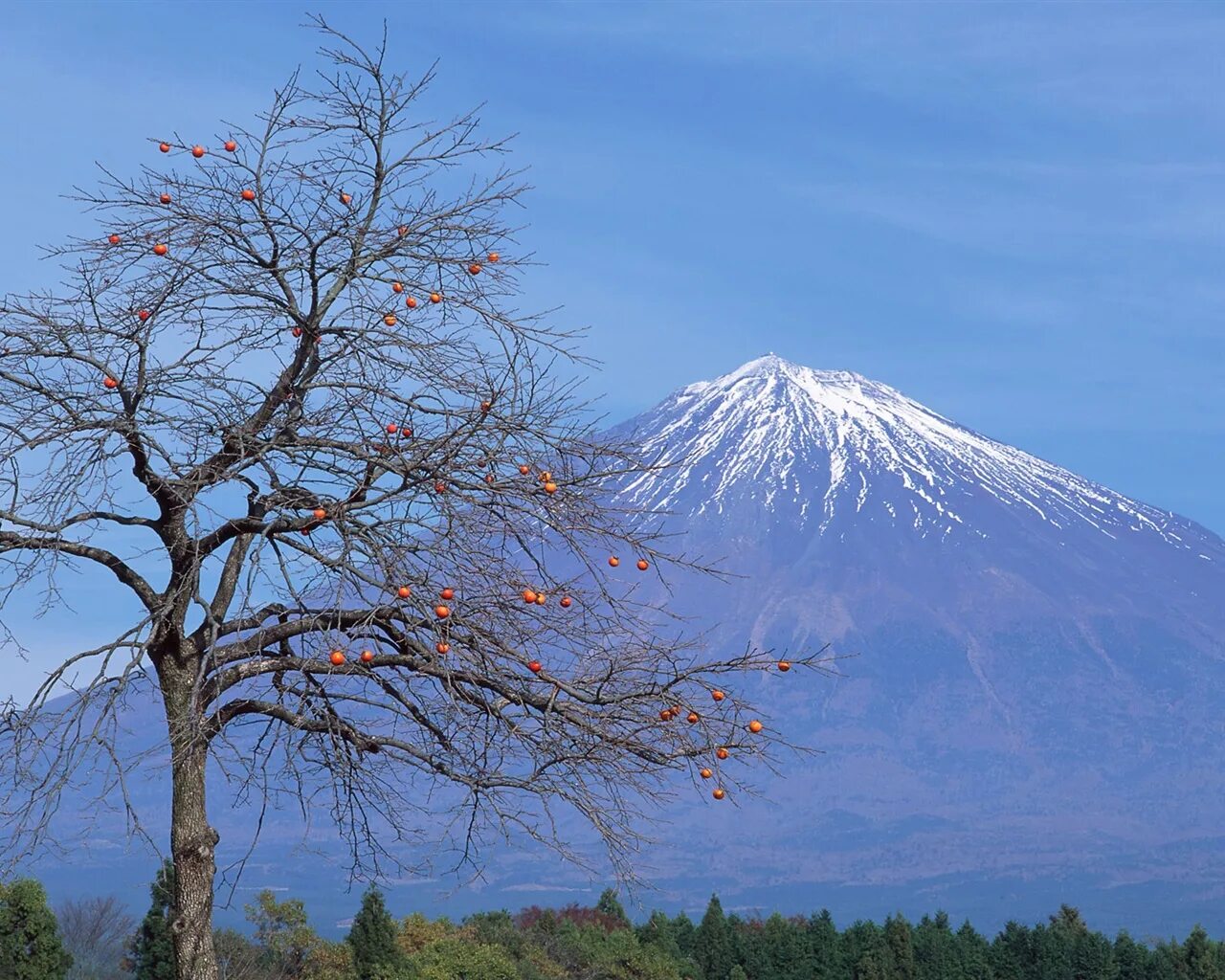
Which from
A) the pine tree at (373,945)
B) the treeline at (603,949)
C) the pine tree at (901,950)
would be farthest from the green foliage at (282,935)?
the pine tree at (901,950)

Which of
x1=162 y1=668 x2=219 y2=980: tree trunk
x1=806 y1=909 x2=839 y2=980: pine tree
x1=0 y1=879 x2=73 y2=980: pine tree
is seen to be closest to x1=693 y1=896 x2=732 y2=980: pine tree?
x1=806 y1=909 x2=839 y2=980: pine tree

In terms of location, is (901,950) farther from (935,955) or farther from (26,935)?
(26,935)

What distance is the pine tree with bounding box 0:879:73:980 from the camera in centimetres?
2112

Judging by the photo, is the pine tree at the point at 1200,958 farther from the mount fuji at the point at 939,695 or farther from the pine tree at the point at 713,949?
the mount fuji at the point at 939,695

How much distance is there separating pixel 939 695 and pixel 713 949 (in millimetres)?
150035

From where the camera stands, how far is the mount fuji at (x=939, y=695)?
6511 inches

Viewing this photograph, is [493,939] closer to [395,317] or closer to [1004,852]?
[395,317]

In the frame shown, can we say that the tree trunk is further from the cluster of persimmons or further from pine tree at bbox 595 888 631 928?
pine tree at bbox 595 888 631 928

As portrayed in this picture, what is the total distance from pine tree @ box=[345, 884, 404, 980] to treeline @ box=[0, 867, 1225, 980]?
0.02 meters

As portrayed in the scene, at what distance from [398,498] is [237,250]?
1777 mm

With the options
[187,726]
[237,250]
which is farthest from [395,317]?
[187,726]

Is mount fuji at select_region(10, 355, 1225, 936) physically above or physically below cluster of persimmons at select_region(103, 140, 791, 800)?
above

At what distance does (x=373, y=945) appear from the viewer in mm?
25891

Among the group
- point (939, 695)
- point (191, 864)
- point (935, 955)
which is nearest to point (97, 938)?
point (935, 955)
